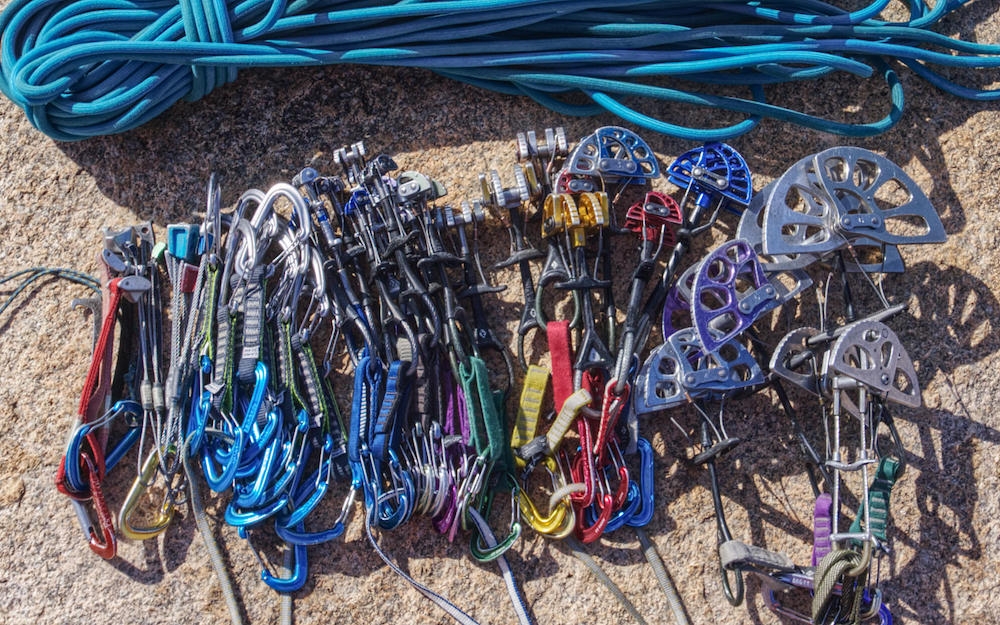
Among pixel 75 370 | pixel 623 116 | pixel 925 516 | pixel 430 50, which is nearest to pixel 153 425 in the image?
pixel 75 370

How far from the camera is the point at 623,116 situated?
2.46m

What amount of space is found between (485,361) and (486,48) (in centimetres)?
88

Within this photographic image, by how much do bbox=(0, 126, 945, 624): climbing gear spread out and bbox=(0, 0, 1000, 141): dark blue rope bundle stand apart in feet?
0.62

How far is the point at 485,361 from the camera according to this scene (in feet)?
8.05

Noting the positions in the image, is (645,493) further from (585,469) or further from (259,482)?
(259,482)

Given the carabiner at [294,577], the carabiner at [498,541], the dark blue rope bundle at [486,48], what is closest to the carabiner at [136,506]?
the carabiner at [294,577]

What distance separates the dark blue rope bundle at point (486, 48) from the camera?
2348 mm

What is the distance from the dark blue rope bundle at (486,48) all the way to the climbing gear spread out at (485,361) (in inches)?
7.4

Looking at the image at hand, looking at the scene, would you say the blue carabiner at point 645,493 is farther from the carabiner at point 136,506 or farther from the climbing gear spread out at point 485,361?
the carabiner at point 136,506

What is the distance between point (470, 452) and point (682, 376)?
0.59 meters

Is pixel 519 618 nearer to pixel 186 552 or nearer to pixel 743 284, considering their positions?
pixel 186 552

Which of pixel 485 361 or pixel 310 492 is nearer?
pixel 310 492

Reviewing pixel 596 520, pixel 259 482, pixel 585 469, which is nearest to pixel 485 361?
pixel 585 469

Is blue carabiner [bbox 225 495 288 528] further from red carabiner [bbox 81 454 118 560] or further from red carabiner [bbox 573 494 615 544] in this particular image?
red carabiner [bbox 573 494 615 544]
